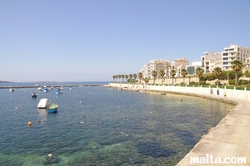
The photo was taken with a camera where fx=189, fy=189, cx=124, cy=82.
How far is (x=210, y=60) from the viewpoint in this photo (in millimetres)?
141000

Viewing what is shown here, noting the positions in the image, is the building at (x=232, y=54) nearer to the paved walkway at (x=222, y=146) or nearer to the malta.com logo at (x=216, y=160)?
the paved walkway at (x=222, y=146)

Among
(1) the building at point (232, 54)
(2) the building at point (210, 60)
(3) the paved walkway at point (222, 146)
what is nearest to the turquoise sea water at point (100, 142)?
(3) the paved walkway at point (222, 146)

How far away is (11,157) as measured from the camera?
1728 cm

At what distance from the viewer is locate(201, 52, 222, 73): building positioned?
5374 inches

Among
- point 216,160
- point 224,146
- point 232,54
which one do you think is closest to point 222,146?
point 224,146

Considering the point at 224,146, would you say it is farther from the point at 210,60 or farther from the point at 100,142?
the point at 210,60

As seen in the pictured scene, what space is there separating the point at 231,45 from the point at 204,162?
136371mm

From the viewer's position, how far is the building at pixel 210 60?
13649 cm

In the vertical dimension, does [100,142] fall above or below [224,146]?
below

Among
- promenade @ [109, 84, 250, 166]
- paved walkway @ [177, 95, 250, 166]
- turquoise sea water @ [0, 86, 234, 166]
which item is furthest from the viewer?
turquoise sea water @ [0, 86, 234, 166]

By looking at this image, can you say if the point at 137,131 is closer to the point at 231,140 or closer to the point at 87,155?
the point at 87,155

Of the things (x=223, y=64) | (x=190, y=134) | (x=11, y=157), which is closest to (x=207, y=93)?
(x=190, y=134)

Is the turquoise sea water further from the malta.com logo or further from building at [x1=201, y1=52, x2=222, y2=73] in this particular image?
building at [x1=201, y1=52, x2=222, y2=73]

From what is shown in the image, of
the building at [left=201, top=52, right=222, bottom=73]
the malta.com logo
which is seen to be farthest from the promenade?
the building at [left=201, top=52, right=222, bottom=73]
